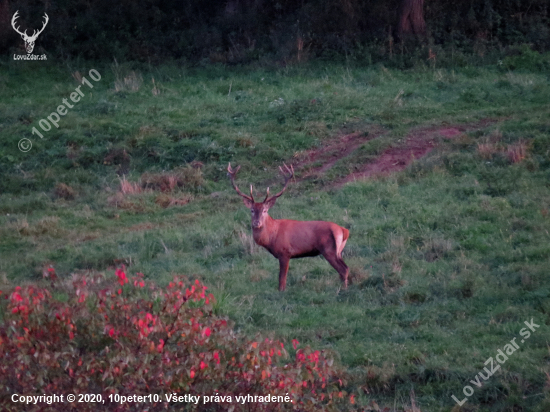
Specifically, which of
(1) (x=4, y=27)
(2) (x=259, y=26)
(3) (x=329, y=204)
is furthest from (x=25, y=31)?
(3) (x=329, y=204)

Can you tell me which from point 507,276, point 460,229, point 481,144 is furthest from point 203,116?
point 507,276

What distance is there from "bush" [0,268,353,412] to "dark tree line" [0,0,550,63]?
16.9 meters

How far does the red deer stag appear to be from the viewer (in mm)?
9570

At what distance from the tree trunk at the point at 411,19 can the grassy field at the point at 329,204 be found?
240cm

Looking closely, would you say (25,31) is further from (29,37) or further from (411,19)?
(411,19)

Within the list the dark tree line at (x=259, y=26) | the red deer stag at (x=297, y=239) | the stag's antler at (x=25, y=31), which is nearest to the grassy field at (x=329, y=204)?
the red deer stag at (x=297, y=239)

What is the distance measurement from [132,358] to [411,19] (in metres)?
18.9

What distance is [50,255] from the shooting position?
37.7 ft

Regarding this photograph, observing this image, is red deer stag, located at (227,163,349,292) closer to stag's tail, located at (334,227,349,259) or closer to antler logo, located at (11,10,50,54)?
stag's tail, located at (334,227,349,259)

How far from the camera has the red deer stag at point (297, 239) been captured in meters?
9.57

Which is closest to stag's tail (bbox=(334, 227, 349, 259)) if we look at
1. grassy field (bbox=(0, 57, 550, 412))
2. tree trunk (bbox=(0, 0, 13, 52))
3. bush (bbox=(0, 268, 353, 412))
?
grassy field (bbox=(0, 57, 550, 412))

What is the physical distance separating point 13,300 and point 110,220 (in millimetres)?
8491

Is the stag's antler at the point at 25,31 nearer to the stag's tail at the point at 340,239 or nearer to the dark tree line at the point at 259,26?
the dark tree line at the point at 259,26

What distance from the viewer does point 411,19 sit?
855 inches
